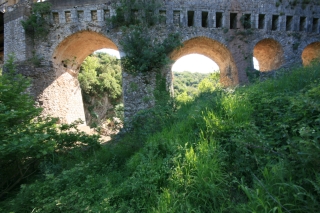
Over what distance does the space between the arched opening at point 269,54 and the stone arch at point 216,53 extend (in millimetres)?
→ 2198

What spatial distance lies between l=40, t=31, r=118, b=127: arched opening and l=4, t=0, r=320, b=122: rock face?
4cm

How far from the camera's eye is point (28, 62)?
8.69m

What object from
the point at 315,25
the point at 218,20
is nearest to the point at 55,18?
the point at 218,20

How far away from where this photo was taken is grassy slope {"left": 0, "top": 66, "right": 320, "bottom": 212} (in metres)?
1.82

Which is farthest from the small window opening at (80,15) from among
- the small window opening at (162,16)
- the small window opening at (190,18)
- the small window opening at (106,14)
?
the small window opening at (190,18)

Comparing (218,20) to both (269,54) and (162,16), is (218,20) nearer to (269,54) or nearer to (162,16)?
(162,16)

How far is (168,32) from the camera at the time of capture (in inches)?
354

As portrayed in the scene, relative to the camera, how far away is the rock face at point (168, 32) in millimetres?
8852

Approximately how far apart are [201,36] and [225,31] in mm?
1351

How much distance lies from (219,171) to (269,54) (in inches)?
442

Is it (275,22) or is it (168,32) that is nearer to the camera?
(168,32)

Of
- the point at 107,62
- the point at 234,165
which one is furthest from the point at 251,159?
the point at 107,62

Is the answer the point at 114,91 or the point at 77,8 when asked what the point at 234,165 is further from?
the point at 114,91

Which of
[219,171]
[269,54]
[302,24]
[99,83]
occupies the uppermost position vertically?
[302,24]
